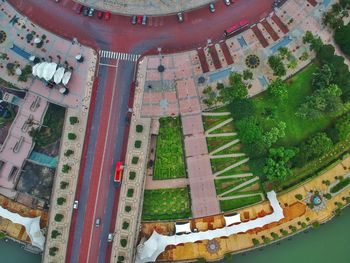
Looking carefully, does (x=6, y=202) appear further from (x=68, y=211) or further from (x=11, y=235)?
(x=68, y=211)

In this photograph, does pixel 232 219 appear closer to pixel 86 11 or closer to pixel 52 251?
pixel 52 251

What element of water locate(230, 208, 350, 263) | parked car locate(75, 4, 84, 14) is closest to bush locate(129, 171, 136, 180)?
water locate(230, 208, 350, 263)

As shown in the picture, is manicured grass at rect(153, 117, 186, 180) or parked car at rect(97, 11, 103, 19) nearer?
manicured grass at rect(153, 117, 186, 180)

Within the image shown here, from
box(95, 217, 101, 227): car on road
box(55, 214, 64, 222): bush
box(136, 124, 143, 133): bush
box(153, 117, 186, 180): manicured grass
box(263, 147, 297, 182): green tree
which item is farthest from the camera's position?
box(153, 117, 186, 180): manicured grass

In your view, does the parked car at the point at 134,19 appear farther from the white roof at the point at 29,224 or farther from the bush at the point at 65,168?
the white roof at the point at 29,224

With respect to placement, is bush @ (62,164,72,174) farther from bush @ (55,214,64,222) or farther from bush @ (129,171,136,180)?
bush @ (129,171,136,180)

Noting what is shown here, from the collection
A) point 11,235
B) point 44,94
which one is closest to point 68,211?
point 11,235

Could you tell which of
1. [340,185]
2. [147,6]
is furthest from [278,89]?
[147,6]
